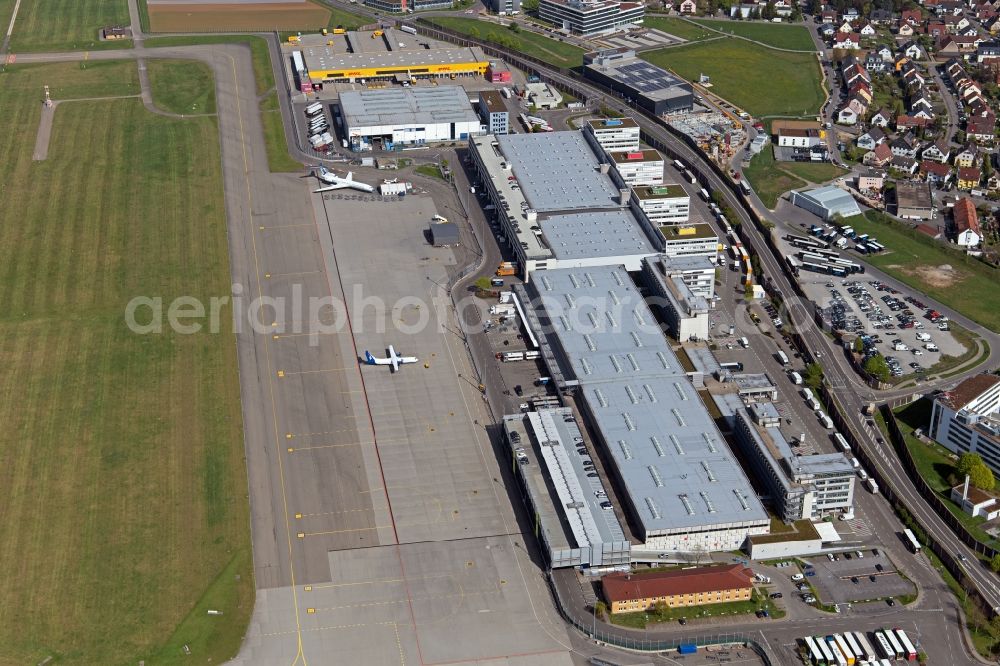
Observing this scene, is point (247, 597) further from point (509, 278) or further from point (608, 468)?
point (509, 278)

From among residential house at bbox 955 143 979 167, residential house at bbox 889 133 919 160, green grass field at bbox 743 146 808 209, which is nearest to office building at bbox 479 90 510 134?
green grass field at bbox 743 146 808 209

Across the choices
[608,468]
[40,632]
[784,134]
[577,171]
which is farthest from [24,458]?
[784,134]

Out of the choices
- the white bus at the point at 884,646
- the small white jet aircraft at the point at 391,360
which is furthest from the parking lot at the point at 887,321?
the small white jet aircraft at the point at 391,360

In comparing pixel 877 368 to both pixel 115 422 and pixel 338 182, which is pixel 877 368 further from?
pixel 338 182

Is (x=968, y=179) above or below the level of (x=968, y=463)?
below

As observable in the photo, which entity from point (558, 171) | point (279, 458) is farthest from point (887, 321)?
point (279, 458)

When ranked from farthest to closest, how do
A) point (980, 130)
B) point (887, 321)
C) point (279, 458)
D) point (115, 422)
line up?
1. point (980, 130)
2. point (887, 321)
3. point (115, 422)
4. point (279, 458)

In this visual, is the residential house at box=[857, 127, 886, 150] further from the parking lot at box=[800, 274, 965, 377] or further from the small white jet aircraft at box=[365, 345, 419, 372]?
the small white jet aircraft at box=[365, 345, 419, 372]
